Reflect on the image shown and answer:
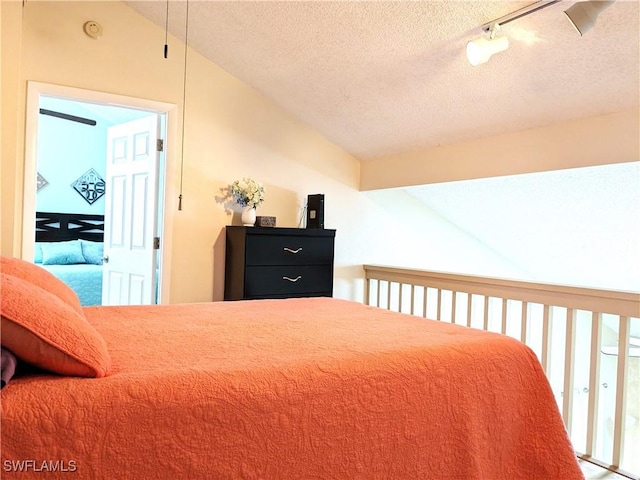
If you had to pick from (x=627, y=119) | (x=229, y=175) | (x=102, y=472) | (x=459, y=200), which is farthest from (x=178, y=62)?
(x=102, y=472)

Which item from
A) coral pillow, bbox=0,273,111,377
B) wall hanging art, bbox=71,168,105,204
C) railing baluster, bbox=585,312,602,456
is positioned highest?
wall hanging art, bbox=71,168,105,204

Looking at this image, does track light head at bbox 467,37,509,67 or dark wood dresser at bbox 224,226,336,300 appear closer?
track light head at bbox 467,37,509,67

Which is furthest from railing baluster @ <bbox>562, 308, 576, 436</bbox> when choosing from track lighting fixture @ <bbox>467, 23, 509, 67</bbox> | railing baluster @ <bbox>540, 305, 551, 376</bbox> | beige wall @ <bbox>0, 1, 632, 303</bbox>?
beige wall @ <bbox>0, 1, 632, 303</bbox>

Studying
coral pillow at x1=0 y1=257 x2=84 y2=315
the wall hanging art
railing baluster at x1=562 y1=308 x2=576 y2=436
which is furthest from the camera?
the wall hanging art

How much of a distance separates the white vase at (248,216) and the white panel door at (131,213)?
64 cm

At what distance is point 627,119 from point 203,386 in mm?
2424

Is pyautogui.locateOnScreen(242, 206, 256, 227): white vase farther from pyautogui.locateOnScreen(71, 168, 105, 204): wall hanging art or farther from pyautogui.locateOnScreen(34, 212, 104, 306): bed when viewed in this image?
pyautogui.locateOnScreen(71, 168, 105, 204): wall hanging art

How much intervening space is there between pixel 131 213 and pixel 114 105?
32.6 inches

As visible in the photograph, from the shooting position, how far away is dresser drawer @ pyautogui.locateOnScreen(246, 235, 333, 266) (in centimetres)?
338

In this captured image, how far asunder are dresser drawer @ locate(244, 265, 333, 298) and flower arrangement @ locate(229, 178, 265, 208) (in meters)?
0.54

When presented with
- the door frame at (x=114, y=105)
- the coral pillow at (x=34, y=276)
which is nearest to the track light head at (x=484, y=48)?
the coral pillow at (x=34, y=276)

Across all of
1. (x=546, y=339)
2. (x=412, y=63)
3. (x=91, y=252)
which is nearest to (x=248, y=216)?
(x=412, y=63)

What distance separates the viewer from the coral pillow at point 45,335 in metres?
0.93

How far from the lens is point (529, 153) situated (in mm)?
2850
